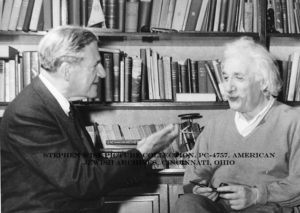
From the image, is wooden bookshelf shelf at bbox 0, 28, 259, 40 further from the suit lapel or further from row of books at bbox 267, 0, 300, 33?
the suit lapel

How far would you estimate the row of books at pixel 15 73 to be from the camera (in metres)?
2.30

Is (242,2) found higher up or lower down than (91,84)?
higher up

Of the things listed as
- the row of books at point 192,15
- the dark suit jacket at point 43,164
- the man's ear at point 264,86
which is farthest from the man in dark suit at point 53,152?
the row of books at point 192,15

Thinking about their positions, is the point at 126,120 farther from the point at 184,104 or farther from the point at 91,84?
the point at 91,84

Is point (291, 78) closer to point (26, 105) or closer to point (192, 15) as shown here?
point (192, 15)

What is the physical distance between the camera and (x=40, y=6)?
2311mm

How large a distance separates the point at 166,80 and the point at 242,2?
0.66m

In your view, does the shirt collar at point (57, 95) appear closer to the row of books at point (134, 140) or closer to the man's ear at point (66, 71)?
the man's ear at point (66, 71)

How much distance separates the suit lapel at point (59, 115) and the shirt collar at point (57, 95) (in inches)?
1.1

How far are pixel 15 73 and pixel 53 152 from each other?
1.05 m

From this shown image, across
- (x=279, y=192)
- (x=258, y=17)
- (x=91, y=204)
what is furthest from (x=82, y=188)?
(x=258, y=17)

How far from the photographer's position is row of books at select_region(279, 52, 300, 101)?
2.39 metres

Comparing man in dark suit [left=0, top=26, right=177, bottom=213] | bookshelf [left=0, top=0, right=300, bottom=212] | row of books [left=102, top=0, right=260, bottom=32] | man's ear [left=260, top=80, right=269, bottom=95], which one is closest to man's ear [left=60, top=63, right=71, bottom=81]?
man in dark suit [left=0, top=26, right=177, bottom=213]

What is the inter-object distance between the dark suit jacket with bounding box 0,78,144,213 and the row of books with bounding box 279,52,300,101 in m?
1.27
